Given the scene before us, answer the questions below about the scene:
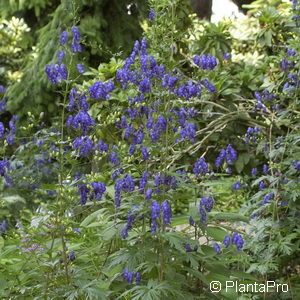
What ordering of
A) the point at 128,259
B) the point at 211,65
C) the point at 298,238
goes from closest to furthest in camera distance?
the point at 128,259, the point at 211,65, the point at 298,238

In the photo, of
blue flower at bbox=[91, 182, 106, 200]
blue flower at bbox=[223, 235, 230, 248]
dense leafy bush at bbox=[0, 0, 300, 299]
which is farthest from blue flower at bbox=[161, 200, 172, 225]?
blue flower at bbox=[223, 235, 230, 248]

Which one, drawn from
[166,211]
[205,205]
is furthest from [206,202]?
[166,211]

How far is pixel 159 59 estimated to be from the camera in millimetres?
3566

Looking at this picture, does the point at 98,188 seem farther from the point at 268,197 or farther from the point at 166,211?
the point at 268,197

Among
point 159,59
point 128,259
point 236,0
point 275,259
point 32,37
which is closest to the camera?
point 128,259

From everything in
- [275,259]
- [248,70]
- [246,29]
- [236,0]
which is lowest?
[275,259]

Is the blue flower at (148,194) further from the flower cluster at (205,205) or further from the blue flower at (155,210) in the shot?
the flower cluster at (205,205)

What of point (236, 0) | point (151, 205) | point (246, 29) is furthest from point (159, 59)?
point (236, 0)

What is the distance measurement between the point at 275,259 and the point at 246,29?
4395mm

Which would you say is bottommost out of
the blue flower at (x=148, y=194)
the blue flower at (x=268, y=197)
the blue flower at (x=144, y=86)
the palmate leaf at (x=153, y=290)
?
the palmate leaf at (x=153, y=290)

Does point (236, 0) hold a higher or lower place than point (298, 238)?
higher

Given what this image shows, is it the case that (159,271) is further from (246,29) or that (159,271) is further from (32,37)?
(32,37)

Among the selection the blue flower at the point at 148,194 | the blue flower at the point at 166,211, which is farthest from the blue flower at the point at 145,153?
the blue flower at the point at 166,211

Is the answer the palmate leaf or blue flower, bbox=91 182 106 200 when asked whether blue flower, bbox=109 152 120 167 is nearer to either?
blue flower, bbox=91 182 106 200
